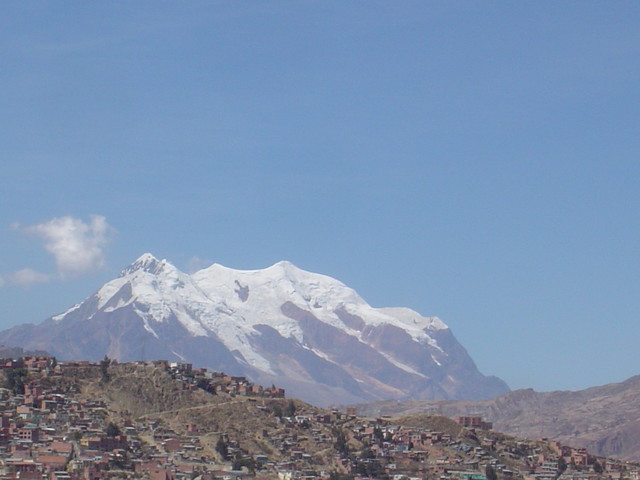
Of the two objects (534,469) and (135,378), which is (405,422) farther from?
(135,378)

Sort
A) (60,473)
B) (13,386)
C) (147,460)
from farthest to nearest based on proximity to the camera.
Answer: (13,386)
(147,460)
(60,473)

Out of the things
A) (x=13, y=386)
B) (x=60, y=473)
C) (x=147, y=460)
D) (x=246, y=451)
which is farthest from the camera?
(x=13, y=386)

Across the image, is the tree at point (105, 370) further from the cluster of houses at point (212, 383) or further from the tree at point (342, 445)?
the tree at point (342, 445)

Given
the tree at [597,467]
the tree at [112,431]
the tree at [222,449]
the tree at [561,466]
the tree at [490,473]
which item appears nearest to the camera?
the tree at [112,431]

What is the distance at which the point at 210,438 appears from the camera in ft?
477

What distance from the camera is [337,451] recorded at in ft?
493

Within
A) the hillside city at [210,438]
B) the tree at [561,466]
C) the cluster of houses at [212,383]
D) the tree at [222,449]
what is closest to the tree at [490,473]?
the hillside city at [210,438]

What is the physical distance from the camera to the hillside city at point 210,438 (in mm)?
130000

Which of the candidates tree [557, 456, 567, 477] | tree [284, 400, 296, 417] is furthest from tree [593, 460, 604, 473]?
tree [284, 400, 296, 417]

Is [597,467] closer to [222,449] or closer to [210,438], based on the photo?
[210,438]

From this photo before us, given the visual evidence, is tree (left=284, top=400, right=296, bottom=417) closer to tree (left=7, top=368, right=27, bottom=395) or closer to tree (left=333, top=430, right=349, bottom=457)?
tree (left=333, top=430, right=349, bottom=457)

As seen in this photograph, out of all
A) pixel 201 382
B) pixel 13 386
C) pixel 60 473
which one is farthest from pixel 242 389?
pixel 60 473

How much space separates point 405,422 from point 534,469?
24088 mm

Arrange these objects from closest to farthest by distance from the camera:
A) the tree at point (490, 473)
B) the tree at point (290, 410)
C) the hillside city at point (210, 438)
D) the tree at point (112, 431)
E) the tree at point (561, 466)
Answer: the hillside city at point (210, 438) < the tree at point (112, 431) < the tree at point (490, 473) < the tree at point (561, 466) < the tree at point (290, 410)
